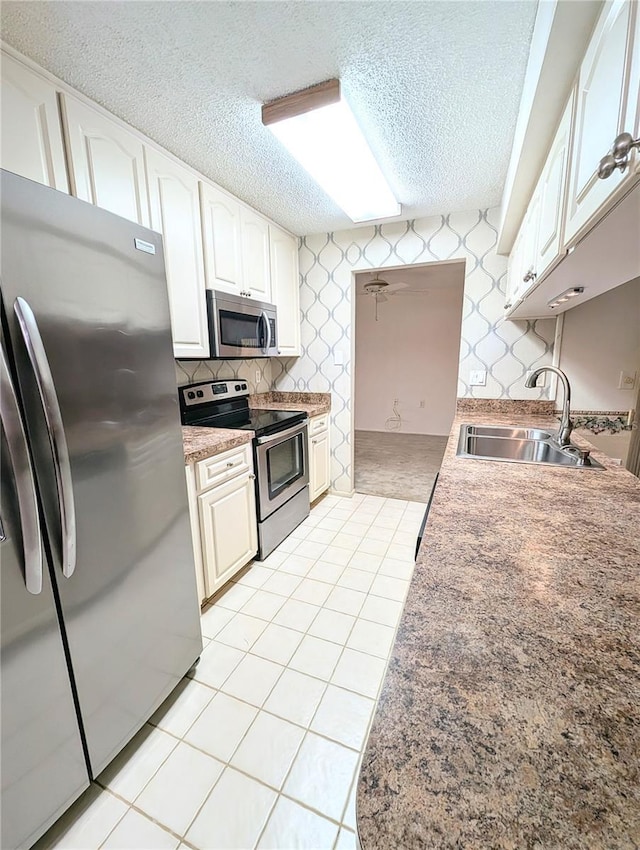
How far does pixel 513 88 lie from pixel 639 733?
197 cm

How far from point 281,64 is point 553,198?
1076mm

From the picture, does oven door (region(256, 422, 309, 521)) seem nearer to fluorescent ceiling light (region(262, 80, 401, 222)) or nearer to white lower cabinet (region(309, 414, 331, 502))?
white lower cabinet (region(309, 414, 331, 502))

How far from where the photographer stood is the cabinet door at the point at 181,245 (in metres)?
1.79

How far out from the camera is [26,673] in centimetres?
88

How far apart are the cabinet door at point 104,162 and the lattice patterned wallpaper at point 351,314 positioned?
1.68 meters

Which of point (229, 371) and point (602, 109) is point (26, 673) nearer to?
point (602, 109)

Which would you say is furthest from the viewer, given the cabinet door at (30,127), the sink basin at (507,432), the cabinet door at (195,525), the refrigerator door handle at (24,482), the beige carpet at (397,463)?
the beige carpet at (397,463)

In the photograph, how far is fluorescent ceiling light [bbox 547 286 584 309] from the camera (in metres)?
1.55

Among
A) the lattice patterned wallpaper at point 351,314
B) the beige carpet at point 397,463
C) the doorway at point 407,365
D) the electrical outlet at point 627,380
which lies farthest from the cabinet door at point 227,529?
the doorway at point 407,365

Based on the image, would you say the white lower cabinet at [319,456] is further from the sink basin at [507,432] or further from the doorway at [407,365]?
the doorway at [407,365]

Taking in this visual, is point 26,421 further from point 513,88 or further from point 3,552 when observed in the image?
point 513,88

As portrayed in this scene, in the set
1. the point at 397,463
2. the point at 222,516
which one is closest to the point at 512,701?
the point at 222,516

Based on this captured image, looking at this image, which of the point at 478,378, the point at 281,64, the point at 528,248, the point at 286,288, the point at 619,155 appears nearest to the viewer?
the point at 619,155

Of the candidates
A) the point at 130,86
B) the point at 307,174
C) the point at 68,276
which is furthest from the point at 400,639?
the point at 307,174
